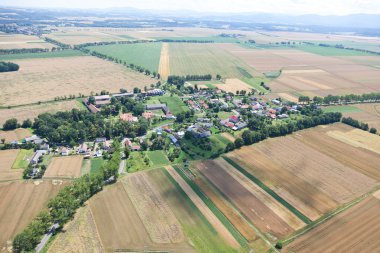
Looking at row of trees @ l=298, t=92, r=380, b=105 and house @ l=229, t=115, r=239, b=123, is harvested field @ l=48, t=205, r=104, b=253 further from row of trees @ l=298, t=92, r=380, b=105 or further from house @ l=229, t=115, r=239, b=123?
row of trees @ l=298, t=92, r=380, b=105

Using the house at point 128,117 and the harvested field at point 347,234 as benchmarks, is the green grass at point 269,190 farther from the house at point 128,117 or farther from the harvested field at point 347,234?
the house at point 128,117

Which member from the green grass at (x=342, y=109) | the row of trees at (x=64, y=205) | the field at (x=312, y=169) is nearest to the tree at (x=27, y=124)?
the row of trees at (x=64, y=205)

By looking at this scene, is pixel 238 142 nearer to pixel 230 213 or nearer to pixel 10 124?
pixel 230 213

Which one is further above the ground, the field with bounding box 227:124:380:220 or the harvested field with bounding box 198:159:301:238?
the field with bounding box 227:124:380:220

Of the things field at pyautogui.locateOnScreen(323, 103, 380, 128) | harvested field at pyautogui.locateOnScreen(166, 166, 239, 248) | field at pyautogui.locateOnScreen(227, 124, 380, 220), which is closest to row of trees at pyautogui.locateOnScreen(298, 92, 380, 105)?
field at pyautogui.locateOnScreen(323, 103, 380, 128)

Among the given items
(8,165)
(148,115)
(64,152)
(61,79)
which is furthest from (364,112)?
(61,79)

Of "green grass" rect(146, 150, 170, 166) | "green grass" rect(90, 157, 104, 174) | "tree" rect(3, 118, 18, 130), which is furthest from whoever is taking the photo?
"tree" rect(3, 118, 18, 130)

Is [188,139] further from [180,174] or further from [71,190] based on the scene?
[71,190]
